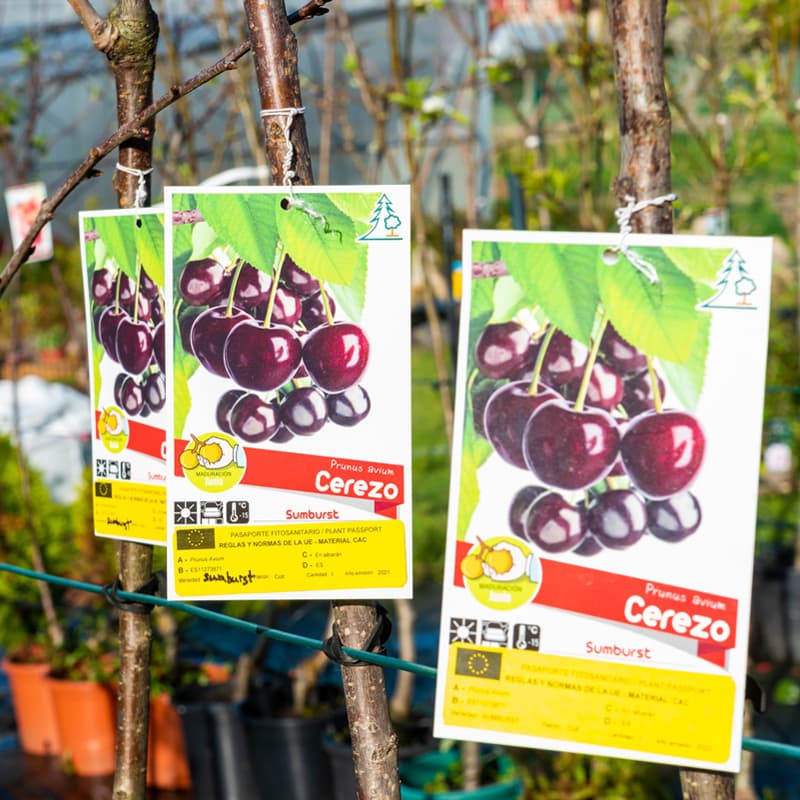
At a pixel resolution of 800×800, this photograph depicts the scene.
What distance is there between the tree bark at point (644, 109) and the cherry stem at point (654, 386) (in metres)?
0.22

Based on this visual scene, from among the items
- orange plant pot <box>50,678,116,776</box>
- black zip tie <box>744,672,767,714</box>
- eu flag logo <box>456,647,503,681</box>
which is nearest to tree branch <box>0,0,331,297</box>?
eu flag logo <box>456,647,503,681</box>

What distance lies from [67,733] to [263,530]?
2800 mm

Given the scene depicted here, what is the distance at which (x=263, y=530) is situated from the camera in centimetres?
133

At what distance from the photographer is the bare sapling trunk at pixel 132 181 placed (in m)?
1.60

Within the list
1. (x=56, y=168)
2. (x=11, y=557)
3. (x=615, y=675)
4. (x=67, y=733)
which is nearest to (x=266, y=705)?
(x=67, y=733)

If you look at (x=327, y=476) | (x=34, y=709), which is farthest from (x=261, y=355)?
(x=34, y=709)

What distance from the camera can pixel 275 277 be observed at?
1320mm

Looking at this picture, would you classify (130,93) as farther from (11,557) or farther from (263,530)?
(11,557)

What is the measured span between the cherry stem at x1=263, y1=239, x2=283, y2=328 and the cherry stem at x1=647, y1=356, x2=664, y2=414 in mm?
434

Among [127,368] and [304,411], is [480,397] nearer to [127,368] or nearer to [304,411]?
[304,411]

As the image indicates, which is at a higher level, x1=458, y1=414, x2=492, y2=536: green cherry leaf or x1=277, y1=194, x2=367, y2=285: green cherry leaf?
x1=277, y1=194, x2=367, y2=285: green cherry leaf

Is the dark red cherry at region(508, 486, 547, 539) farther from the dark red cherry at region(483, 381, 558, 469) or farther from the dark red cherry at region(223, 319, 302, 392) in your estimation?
the dark red cherry at region(223, 319, 302, 392)

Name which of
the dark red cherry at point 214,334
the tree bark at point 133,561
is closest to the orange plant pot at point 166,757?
the tree bark at point 133,561

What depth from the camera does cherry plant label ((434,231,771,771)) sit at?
43.2 inches
